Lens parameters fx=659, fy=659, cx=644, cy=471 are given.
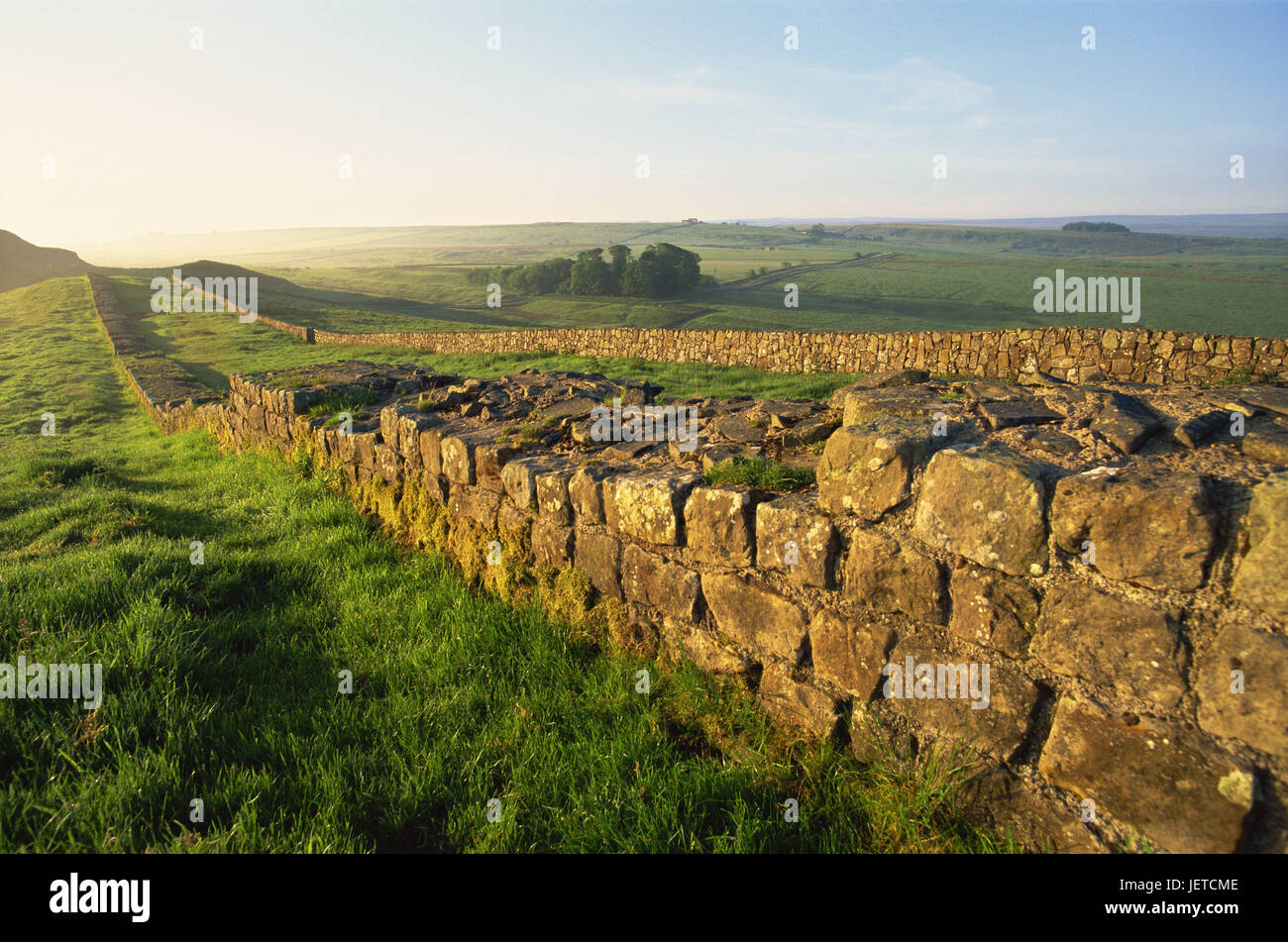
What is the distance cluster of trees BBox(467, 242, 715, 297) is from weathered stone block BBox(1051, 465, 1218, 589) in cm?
5357

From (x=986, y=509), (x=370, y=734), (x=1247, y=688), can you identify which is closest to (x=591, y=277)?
(x=370, y=734)

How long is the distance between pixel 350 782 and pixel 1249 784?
9.64ft

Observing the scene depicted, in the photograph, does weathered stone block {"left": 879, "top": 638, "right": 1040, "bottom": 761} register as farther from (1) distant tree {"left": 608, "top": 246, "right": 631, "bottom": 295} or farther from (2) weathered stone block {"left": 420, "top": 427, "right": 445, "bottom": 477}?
(1) distant tree {"left": 608, "top": 246, "right": 631, "bottom": 295}

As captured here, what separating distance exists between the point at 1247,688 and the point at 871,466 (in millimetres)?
1273

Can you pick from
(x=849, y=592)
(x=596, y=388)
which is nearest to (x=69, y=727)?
(x=849, y=592)

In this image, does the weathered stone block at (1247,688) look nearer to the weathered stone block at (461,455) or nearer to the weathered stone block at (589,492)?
the weathered stone block at (589,492)

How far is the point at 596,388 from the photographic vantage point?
227 inches

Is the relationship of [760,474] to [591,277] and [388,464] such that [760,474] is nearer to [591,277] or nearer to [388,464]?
[388,464]

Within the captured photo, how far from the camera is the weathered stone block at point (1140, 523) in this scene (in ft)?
6.27

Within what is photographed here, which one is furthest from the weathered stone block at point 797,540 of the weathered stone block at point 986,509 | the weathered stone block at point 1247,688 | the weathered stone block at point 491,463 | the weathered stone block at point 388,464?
the weathered stone block at point 388,464

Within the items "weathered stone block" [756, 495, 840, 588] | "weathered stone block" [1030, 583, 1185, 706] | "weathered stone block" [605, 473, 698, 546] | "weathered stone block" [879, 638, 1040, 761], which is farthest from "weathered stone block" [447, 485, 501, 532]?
"weathered stone block" [1030, 583, 1185, 706]

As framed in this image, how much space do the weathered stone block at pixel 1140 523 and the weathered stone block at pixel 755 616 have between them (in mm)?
1086

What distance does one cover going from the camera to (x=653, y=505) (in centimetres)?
330
